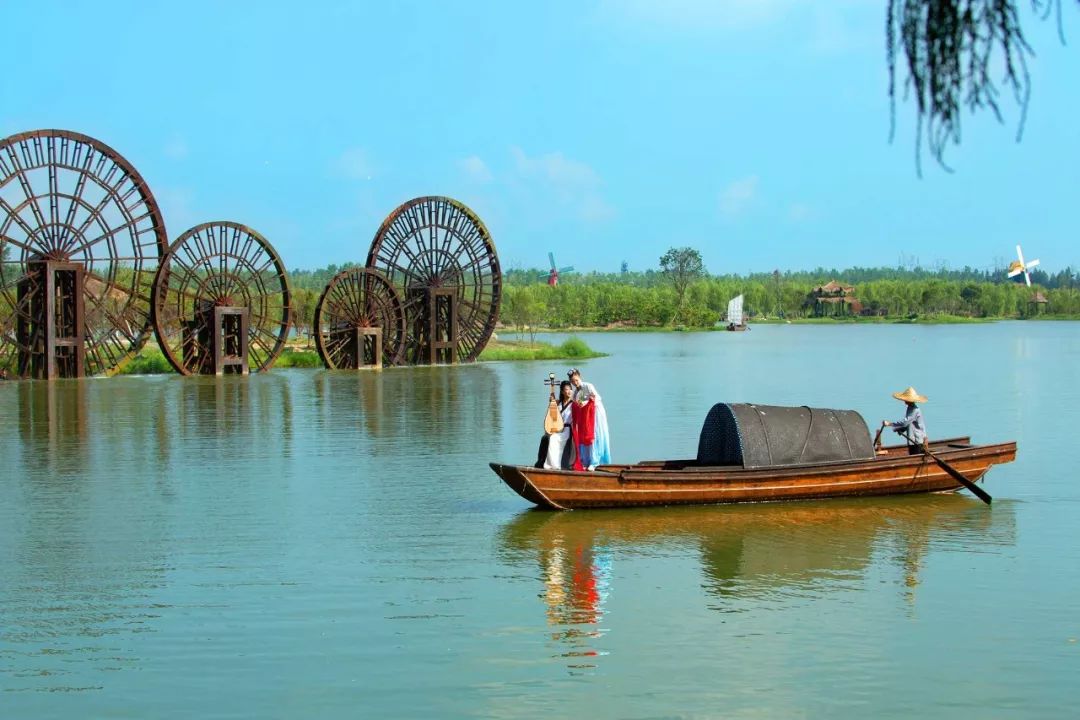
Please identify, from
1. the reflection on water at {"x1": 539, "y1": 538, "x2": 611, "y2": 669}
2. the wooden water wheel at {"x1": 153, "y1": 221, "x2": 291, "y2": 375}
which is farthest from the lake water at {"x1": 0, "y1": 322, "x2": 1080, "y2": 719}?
the wooden water wheel at {"x1": 153, "y1": 221, "x2": 291, "y2": 375}

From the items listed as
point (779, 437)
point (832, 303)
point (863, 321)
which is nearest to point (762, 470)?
point (779, 437)

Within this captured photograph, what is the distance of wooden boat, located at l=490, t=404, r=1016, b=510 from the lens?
15.9 meters

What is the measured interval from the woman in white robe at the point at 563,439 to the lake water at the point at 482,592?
734mm

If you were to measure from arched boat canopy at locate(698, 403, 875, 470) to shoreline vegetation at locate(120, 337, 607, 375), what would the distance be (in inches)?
1241

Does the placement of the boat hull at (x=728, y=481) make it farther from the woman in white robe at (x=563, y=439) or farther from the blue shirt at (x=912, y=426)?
the woman in white robe at (x=563, y=439)

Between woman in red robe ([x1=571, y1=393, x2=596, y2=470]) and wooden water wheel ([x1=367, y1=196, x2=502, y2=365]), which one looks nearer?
woman in red robe ([x1=571, y1=393, x2=596, y2=470])

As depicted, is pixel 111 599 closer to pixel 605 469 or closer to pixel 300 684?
pixel 300 684

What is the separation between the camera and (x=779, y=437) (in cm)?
1667

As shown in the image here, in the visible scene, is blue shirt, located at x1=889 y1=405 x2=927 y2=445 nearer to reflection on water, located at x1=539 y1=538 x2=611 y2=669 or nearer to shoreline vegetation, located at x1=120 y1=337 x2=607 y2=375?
reflection on water, located at x1=539 y1=538 x2=611 y2=669


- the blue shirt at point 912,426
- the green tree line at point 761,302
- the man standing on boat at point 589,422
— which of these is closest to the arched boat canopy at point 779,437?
the blue shirt at point 912,426

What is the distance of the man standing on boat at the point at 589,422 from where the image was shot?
52.6 feet

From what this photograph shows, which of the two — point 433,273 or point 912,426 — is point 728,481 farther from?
point 433,273

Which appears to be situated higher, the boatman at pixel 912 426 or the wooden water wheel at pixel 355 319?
the wooden water wheel at pixel 355 319

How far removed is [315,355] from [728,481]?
121 ft
